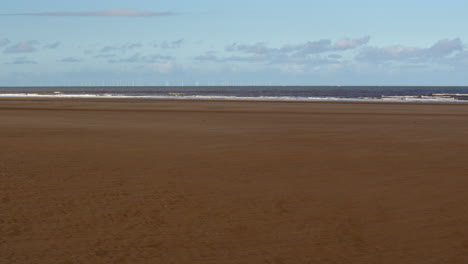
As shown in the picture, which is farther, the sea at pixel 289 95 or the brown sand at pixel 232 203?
the sea at pixel 289 95

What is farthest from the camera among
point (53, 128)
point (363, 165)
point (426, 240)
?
point (53, 128)

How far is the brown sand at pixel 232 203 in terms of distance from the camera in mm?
5238

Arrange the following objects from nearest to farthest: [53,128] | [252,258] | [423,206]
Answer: [252,258]
[423,206]
[53,128]

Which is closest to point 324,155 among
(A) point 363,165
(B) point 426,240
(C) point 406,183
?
(A) point 363,165

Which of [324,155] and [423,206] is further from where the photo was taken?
[324,155]

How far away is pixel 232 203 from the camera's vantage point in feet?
23.1

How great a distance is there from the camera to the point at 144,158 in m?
10.7

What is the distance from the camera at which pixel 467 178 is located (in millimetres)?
8781

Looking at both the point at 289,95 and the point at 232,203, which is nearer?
the point at 232,203

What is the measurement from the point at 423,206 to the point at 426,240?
1.42 meters

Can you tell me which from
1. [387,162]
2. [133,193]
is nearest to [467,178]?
[387,162]

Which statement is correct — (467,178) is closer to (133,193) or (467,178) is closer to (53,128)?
(133,193)

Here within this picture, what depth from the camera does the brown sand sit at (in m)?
5.24

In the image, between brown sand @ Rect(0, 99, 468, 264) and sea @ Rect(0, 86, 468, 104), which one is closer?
brown sand @ Rect(0, 99, 468, 264)
